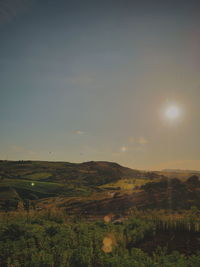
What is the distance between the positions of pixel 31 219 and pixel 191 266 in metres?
9.72

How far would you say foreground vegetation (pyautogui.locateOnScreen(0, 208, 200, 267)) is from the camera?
607cm

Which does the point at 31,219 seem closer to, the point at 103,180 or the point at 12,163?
the point at 103,180

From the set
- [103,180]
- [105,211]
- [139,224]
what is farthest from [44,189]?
[139,224]

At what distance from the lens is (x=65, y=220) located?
13.4 meters

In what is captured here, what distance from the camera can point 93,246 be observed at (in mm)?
8086

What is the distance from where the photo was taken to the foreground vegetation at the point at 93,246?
19.9 ft

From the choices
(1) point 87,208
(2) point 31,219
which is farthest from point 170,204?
(2) point 31,219

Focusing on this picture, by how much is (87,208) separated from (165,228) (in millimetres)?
16340

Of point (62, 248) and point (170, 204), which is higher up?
point (62, 248)

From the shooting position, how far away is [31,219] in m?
12.8

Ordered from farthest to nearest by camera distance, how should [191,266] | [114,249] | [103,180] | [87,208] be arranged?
[103,180] → [87,208] → [114,249] → [191,266]

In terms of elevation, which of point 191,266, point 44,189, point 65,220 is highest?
point 191,266

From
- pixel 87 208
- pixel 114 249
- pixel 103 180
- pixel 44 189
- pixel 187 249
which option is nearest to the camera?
pixel 114 249

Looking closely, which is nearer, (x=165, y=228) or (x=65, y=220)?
(x=165, y=228)
